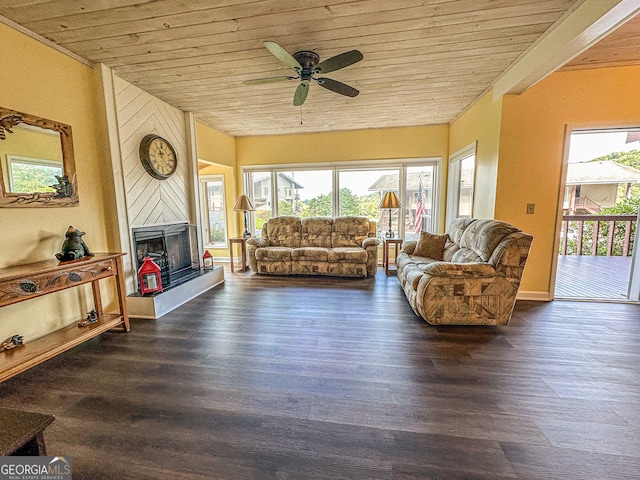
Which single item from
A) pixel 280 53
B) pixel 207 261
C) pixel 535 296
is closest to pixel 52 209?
pixel 207 261

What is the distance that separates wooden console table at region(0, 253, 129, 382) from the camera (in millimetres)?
1896

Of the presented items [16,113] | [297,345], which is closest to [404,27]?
[297,345]

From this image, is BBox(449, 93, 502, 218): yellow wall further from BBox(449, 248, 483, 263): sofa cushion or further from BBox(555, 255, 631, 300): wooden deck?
BBox(555, 255, 631, 300): wooden deck

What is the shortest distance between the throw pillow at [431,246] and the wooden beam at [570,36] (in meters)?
1.98

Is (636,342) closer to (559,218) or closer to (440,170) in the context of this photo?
(559,218)

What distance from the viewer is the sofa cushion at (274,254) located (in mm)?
4625

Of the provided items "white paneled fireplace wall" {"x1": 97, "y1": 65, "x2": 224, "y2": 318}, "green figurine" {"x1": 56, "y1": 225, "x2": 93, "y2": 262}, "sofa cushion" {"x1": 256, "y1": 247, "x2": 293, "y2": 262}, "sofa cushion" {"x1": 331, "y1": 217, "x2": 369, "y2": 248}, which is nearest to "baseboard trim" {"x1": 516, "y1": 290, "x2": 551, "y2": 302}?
"sofa cushion" {"x1": 331, "y1": 217, "x2": 369, "y2": 248}

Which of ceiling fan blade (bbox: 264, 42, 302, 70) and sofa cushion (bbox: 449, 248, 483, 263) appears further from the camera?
sofa cushion (bbox: 449, 248, 483, 263)

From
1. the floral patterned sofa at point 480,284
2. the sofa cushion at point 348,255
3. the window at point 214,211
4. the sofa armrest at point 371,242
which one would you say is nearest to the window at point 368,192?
the sofa armrest at point 371,242

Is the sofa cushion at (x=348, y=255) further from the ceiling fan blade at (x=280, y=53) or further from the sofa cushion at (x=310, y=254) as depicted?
the ceiling fan blade at (x=280, y=53)

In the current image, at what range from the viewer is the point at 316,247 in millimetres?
4930

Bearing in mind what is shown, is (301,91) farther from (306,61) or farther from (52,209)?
(52,209)

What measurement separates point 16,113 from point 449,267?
3933mm

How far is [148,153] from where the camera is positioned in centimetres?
333
